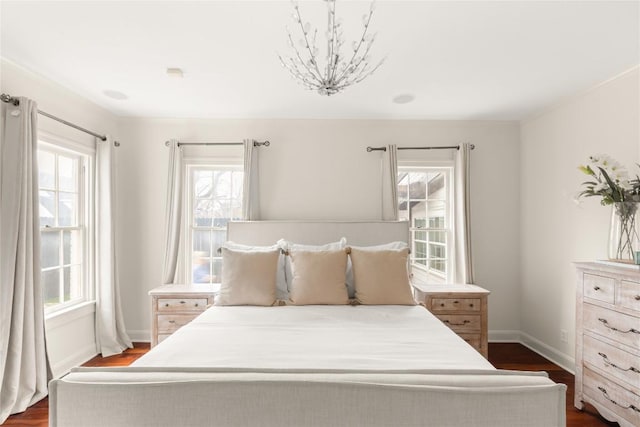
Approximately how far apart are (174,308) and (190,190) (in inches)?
53.4

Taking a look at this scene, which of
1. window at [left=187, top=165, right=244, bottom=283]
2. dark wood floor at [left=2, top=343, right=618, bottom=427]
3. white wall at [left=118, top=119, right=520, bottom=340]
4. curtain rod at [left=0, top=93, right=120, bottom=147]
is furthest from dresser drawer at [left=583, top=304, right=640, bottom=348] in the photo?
curtain rod at [left=0, top=93, right=120, bottom=147]

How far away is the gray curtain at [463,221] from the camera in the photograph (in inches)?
149

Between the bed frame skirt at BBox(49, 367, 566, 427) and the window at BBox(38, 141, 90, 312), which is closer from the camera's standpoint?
the bed frame skirt at BBox(49, 367, 566, 427)

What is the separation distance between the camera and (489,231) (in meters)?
4.02

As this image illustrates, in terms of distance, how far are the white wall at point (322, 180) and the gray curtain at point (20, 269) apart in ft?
4.24

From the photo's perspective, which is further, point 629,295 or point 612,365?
point 612,365

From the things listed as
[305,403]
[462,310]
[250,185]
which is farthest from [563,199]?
[305,403]

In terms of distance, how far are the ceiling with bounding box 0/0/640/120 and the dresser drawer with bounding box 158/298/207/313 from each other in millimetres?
1900

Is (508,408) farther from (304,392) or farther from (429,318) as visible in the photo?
(429,318)

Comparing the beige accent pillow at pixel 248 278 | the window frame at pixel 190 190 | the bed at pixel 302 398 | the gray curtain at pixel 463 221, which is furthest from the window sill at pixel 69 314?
the gray curtain at pixel 463 221

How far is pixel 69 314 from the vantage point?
321 cm

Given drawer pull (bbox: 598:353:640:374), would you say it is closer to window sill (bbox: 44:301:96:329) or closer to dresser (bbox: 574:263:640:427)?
dresser (bbox: 574:263:640:427)

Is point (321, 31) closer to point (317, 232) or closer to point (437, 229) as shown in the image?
point (317, 232)

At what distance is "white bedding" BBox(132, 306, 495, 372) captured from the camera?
165 centimetres
